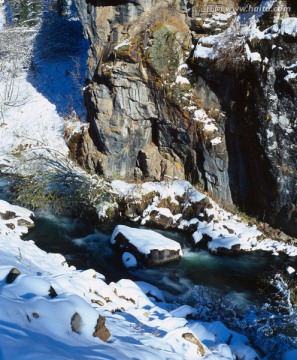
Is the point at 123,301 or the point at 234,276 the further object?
the point at 234,276

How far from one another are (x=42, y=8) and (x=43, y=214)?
67.1 feet

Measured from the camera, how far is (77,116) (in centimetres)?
1747

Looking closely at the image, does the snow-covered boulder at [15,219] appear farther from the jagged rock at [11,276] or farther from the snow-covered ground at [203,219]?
the jagged rock at [11,276]

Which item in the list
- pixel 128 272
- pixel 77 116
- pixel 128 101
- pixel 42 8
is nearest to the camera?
pixel 128 272

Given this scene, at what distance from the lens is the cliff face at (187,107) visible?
10.7 meters

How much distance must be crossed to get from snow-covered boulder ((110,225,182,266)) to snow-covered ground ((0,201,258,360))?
1.68 metres

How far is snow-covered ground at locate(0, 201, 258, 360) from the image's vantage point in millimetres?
3518

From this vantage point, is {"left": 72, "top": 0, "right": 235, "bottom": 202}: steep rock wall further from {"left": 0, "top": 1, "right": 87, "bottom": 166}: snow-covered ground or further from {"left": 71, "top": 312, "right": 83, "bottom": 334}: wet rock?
{"left": 71, "top": 312, "right": 83, "bottom": 334}: wet rock

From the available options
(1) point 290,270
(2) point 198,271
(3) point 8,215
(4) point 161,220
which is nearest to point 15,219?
(3) point 8,215

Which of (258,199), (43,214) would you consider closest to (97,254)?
(43,214)

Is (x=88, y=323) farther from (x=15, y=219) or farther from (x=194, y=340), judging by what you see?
(x=15, y=219)

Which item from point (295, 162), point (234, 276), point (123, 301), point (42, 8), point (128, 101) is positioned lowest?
point (234, 276)

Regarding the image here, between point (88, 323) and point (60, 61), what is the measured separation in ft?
67.2

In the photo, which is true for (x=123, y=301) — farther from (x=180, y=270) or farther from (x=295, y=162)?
(x=295, y=162)
